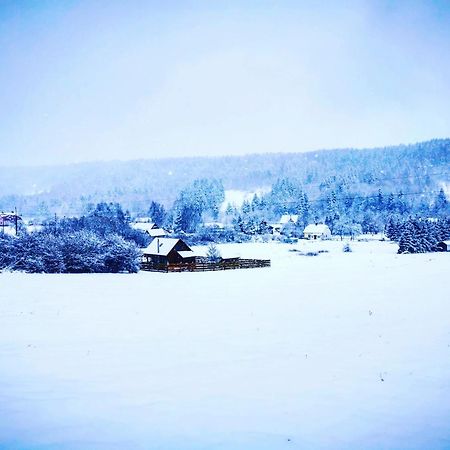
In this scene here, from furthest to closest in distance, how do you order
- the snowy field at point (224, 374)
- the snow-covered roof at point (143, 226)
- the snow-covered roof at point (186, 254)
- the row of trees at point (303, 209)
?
the row of trees at point (303, 209), the snow-covered roof at point (143, 226), the snow-covered roof at point (186, 254), the snowy field at point (224, 374)

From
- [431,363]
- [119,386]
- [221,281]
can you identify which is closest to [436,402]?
[431,363]

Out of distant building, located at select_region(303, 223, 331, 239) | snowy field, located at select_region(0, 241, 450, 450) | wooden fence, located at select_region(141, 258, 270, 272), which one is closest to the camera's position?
A: snowy field, located at select_region(0, 241, 450, 450)

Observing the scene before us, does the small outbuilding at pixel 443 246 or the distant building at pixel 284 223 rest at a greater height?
the distant building at pixel 284 223

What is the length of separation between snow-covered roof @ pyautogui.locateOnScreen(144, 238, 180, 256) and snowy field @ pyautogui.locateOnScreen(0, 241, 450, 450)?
28.3 metres

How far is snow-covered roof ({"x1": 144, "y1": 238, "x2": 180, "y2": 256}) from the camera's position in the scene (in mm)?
50875

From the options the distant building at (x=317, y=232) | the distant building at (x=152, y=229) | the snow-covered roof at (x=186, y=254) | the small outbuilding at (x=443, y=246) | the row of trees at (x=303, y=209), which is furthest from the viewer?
the row of trees at (x=303, y=209)

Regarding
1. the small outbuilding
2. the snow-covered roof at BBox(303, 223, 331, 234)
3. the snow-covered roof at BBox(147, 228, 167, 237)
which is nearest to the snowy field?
the small outbuilding

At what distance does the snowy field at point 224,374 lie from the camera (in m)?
8.05

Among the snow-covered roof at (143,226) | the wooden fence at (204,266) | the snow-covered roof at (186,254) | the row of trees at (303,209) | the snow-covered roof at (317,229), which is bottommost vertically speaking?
the wooden fence at (204,266)

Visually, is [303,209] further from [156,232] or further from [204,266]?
[204,266]

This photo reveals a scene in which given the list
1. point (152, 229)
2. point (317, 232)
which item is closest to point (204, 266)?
point (152, 229)

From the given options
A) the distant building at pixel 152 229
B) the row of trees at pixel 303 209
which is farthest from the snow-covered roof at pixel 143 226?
the row of trees at pixel 303 209

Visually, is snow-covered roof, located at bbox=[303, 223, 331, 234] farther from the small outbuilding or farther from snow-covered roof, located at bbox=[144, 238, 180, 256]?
snow-covered roof, located at bbox=[144, 238, 180, 256]

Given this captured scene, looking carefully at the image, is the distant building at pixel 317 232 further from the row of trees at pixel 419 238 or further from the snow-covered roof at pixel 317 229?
the row of trees at pixel 419 238
